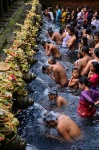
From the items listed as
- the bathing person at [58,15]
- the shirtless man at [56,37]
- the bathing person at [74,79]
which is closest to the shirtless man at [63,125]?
the bathing person at [74,79]

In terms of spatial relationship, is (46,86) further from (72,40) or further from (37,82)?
(72,40)

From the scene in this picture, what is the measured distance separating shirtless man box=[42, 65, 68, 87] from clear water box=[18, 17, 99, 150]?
18 cm

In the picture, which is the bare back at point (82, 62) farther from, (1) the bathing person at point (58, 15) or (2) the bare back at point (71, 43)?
(1) the bathing person at point (58, 15)

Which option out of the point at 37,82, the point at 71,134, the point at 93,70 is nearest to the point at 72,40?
the point at 37,82

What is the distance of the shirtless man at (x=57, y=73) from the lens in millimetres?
8656

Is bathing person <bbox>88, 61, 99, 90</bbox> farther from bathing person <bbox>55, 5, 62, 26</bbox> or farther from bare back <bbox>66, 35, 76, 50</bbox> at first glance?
bathing person <bbox>55, 5, 62, 26</bbox>

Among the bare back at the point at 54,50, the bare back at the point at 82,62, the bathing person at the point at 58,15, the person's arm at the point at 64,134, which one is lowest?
the bathing person at the point at 58,15

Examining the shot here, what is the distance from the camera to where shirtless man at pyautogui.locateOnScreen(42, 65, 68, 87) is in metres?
8.66

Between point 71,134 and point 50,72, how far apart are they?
3286 mm

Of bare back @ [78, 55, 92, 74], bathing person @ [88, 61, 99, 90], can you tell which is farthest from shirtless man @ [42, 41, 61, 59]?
bathing person @ [88, 61, 99, 90]

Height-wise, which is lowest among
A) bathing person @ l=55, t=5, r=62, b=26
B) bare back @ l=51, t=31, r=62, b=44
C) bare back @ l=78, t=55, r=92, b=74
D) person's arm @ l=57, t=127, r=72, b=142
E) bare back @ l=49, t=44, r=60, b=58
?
bathing person @ l=55, t=5, r=62, b=26

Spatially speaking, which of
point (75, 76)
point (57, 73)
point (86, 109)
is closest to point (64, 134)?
point (86, 109)

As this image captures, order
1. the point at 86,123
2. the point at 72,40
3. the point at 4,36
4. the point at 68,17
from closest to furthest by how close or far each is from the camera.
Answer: the point at 86,123 → the point at 4,36 → the point at 72,40 → the point at 68,17

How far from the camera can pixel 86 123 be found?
6.84 m
